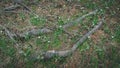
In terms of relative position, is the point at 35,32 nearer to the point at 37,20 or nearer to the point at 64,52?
the point at 37,20

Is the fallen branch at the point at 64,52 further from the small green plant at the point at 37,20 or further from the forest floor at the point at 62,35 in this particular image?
the small green plant at the point at 37,20

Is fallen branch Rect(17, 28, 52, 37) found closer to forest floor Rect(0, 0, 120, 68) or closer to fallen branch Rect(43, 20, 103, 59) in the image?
forest floor Rect(0, 0, 120, 68)

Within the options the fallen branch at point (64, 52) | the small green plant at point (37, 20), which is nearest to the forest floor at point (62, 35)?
the small green plant at point (37, 20)

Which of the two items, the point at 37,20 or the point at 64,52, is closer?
the point at 64,52

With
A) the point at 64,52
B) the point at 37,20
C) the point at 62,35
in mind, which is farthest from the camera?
the point at 37,20

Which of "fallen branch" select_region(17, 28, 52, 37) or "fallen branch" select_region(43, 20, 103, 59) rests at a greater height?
"fallen branch" select_region(17, 28, 52, 37)

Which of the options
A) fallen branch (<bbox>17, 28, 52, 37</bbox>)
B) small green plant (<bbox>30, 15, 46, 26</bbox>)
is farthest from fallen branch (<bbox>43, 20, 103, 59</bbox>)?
small green plant (<bbox>30, 15, 46, 26</bbox>)

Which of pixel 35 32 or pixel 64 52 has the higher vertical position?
pixel 35 32

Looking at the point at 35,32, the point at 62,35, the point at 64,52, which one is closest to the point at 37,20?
the point at 35,32
